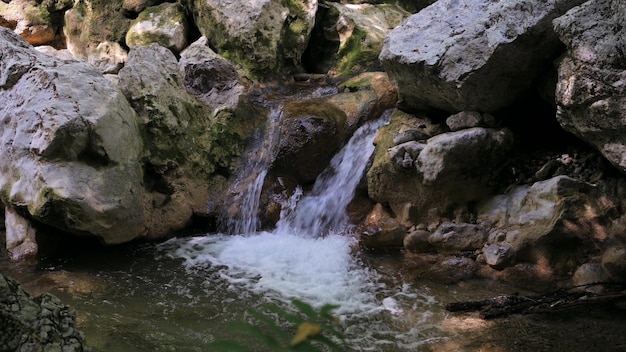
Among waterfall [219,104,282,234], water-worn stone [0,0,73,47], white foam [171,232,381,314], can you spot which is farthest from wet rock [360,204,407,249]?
water-worn stone [0,0,73,47]

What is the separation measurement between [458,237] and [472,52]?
1997 millimetres

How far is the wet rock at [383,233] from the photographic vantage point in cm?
562

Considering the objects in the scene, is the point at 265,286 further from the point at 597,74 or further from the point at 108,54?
the point at 108,54

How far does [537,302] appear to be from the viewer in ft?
13.4

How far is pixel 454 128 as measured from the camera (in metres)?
5.69

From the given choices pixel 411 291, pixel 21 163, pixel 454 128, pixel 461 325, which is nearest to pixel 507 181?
pixel 454 128

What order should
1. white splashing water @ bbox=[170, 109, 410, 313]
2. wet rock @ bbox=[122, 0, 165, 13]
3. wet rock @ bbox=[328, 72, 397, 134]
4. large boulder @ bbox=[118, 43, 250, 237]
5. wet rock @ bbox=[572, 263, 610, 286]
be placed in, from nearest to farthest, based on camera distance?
1. wet rock @ bbox=[572, 263, 610, 286]
2. white splashing water @ bbox=[170, 109, 410, 313]
3. large boulder @ bbox=[118, 43, 250, 237]
4. wet rock @ bbox=[328, 72, 397, 134]
5. wet rock @ bbox=[122, 0, 165, 13]

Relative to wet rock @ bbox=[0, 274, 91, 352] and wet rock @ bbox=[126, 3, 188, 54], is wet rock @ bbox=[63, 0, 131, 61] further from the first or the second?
wet rock @ bbox=[0, 274, 91, 352]

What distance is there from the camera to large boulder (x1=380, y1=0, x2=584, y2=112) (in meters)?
4.93

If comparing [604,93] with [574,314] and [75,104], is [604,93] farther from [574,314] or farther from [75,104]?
[75,104]

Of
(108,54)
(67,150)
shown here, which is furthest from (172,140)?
(108,54)

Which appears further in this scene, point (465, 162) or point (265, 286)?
point (465, 162)

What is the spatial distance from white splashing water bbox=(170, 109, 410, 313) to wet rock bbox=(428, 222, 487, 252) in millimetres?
871

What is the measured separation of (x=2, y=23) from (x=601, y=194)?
12437mm
